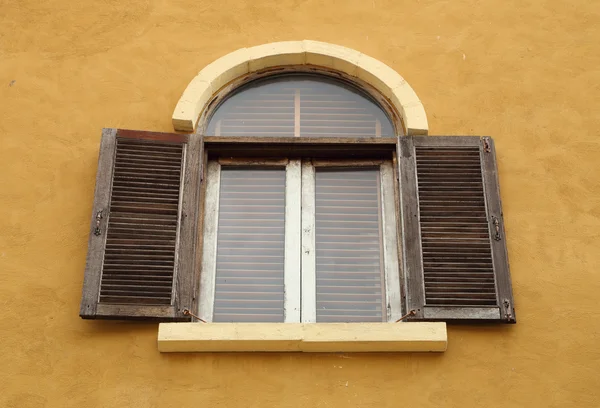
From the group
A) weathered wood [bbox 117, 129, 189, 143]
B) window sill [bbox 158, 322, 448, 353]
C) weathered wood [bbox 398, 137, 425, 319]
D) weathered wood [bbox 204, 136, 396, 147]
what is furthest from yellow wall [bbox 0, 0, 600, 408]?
weathered wood [bbox 204, 136, 396, 147]

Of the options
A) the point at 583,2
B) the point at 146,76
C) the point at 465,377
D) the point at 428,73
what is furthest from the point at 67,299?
the point at 583,2

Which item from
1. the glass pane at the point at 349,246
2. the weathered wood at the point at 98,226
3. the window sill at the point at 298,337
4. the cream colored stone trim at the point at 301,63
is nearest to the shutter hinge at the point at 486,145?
the cream colored stone trim at the point at 301,63

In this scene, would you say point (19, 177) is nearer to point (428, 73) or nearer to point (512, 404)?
point (428, 73)

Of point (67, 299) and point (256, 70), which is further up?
point (256, 70)

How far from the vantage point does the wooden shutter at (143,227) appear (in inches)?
236

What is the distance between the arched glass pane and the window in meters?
0.02

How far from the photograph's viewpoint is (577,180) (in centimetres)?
657

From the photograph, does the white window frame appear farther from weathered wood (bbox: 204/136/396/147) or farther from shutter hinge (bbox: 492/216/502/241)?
shutter hinge (bbox: 492/216/502/241)

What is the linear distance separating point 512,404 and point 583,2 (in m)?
3.27

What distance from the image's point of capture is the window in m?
6.09

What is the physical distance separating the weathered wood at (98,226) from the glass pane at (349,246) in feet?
4.53

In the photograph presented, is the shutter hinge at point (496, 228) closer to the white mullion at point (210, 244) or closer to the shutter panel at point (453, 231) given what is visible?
the shutter panel at point (453, 231)

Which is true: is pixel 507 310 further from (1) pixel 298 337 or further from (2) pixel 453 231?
(1) pixel 298 337

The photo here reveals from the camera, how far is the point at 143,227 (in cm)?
626
